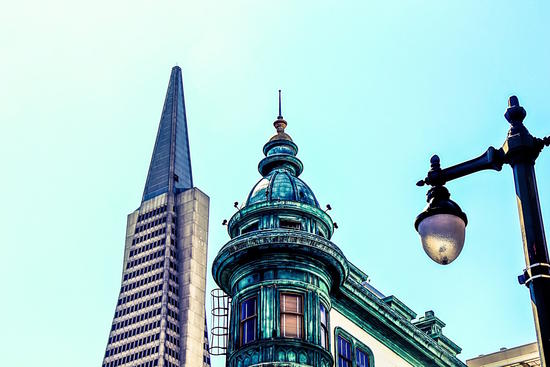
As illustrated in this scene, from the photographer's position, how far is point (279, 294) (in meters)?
33.1

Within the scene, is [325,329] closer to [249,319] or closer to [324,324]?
[324,324]

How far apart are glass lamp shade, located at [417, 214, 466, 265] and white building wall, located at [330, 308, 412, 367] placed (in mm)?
25056

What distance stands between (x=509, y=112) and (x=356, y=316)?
27.4 m

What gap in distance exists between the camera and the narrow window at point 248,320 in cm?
3288

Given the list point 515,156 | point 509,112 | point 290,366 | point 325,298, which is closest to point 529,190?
point 515,156

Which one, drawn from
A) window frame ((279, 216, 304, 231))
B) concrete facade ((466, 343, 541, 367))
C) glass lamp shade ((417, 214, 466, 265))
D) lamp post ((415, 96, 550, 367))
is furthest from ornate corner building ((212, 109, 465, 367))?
glass lamp shade ((417, 214, 466, 265))

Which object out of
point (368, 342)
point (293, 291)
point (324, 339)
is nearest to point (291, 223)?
point (293, 291)

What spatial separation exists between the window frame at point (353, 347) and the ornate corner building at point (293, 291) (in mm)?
42

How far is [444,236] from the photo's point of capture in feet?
34.5

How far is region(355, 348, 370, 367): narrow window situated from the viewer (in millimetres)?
36688

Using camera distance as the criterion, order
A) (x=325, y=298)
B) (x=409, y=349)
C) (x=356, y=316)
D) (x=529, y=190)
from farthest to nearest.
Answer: (x=409, y=349)
(x=356, y=316)
(x=325, y=298)
(x=529, y=190)

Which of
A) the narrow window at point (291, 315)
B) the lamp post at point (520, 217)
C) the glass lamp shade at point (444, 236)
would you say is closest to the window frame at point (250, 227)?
the narrow window at point (291, 315)

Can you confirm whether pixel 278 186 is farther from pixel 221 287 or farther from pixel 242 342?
pixel 242 342

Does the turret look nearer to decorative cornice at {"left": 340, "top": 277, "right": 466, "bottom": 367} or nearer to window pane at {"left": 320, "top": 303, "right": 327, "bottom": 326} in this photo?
window pane at {"left": 320, "top": 303, "right": 327, "bottom": 326}
